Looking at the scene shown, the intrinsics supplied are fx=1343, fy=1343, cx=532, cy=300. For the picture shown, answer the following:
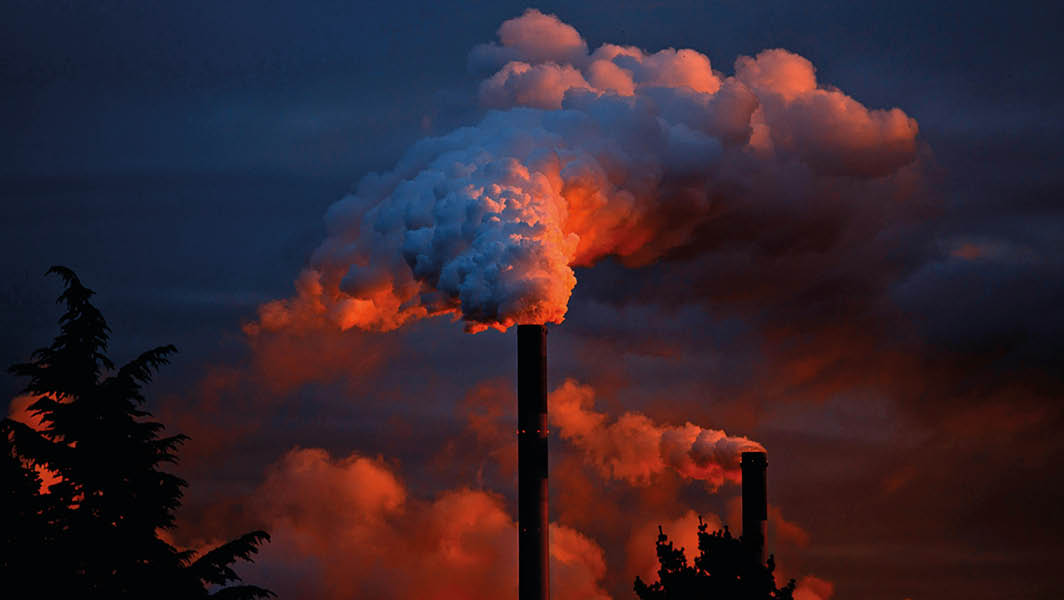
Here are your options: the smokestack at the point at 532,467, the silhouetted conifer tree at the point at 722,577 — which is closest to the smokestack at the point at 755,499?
the smokestack at the point at 532,467

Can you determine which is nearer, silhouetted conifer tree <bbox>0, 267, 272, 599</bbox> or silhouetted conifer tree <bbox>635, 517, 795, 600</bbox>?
silhouetted conifer tree <bbox>0, 267, 272, 599</bbox>

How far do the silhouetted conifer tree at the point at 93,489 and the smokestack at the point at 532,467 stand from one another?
1126 inches

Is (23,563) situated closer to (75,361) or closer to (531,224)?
(75,361)

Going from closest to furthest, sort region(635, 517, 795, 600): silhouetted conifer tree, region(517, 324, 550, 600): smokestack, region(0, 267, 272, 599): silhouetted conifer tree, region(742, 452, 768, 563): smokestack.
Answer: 1. region(0, 267, 272, 599): silhouetted conifer tree
2. region(635, 517, 795, 600): silhouetted conifer tree
3. region(517, 324, 550, 600): smokestack
4. region(742, 452, 768, 563): smokestack

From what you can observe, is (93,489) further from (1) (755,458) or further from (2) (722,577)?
(1) (755,458)

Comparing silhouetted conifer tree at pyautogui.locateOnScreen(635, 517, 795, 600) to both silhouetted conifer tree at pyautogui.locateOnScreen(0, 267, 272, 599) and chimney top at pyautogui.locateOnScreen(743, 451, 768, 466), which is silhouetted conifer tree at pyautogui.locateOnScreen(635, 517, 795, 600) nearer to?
silhouetted conifer tree at pyautogui.locateOnScreen(0, 267, 272, 599)

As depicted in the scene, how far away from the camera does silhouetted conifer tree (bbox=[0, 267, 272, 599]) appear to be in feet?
69.6

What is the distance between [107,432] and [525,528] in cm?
3010

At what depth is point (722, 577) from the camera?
35.2m

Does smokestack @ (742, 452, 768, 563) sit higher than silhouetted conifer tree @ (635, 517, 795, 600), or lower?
higher

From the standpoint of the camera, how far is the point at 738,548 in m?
35.5

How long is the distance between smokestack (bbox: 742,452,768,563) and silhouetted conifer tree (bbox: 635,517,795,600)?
18.8 metres

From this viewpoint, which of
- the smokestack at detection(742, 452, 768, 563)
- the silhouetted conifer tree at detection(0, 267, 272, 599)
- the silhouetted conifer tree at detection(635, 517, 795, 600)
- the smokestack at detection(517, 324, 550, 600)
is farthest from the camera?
the smokestack at detection(742, 452, 768, 563)

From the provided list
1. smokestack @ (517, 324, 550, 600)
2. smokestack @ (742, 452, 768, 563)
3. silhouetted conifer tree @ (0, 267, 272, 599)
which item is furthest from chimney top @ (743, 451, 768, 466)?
silhouetted conifer tree @ (0, 267, 272, 599)
